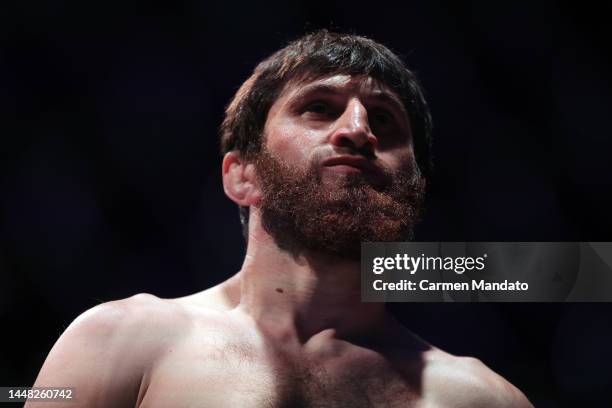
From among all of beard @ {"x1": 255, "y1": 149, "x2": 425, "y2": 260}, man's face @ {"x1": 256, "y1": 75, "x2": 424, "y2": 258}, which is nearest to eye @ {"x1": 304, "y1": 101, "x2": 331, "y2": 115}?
man's face @ {"x1": 256, "y1": 75, "x2": 424, "y2": 258}

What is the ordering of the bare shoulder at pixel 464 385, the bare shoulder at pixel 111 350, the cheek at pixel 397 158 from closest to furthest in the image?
the bare shoulder at pixel 111 350 → the bare shoulder at pixel 464 385 → the cheek at pixel 397 158

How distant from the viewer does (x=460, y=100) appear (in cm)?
150

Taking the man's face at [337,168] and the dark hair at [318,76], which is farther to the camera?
the dark hair at [318,76]

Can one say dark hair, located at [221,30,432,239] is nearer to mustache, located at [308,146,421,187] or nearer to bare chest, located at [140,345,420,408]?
mustache, located at [308,146,421,187]

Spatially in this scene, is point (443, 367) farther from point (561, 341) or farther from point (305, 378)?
point (561, 341)

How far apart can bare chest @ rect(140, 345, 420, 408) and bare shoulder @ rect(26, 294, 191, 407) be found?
0.03 meters

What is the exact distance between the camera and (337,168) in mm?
1024

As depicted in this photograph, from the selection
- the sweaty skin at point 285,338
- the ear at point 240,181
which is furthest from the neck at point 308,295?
the ear at point 240,181

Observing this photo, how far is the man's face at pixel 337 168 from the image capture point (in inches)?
40.4

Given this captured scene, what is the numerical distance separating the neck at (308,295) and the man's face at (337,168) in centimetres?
3

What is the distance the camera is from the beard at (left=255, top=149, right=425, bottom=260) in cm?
102

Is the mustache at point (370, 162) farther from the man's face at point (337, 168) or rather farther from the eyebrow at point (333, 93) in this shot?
the eyebrow at point (333, 93)

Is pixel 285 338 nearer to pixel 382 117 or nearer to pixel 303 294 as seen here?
pixel 303 294

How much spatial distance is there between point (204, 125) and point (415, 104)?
0.52 m
